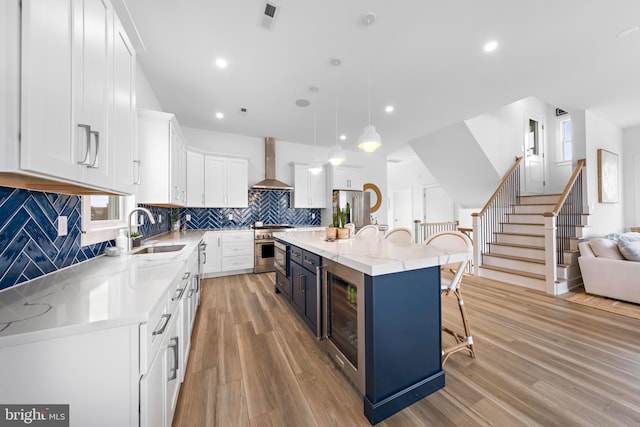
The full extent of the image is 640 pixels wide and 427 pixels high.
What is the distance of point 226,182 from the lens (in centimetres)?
465

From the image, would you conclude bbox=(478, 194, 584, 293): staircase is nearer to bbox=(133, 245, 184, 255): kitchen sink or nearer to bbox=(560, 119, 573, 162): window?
bbox=(560, 119, 573, 162): window

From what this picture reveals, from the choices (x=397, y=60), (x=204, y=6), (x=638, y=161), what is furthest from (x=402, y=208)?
(x=204, y=6)

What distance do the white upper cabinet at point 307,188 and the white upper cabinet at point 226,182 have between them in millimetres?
1063

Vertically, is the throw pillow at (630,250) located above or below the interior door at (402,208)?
below

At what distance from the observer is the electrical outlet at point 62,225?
141 cm

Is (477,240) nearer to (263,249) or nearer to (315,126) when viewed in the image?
(315,126)

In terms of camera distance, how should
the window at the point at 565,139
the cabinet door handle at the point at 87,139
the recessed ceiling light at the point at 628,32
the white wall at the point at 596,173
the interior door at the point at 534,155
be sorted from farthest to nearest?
the window at the point at 565,139 < the interior door at the point at 534,155 < the white wall at the point at 596,173 < the recessed ceiling light at the point at 628,32 < the cabinet door handle at the point at 87,139

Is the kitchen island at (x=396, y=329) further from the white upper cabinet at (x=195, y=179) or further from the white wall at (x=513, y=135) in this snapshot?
the white wall at (x=513, y=135)

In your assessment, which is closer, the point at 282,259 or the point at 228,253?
the point at 282,259

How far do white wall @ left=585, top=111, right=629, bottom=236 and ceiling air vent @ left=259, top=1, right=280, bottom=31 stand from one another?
18.1ft

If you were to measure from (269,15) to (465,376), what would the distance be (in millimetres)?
3266

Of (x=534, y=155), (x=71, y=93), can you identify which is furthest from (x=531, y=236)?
(x=71, y=93)

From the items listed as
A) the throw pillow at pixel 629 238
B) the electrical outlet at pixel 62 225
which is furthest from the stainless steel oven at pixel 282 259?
the throw pillow at pixel 629 238

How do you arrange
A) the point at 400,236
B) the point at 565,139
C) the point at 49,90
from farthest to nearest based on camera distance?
the point at 565,139
the point at 400,236
the point at 49,90
